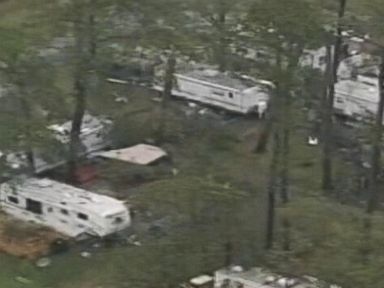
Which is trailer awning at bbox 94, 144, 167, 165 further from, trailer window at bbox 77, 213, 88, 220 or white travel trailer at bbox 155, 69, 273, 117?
trailer window at bbox 77, 213, 88, 220

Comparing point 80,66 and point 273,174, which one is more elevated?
point 80,66

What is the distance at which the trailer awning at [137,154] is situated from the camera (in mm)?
9219

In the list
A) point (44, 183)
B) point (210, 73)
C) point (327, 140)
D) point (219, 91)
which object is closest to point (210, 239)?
point (44, 183)

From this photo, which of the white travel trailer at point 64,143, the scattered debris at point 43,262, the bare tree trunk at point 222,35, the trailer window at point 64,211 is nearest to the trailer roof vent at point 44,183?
the white travel trailer at point 64,143

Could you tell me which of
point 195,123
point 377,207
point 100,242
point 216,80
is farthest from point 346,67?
point 100,242

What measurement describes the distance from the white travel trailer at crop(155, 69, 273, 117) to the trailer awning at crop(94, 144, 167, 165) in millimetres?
1026

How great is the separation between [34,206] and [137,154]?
1.28 metres

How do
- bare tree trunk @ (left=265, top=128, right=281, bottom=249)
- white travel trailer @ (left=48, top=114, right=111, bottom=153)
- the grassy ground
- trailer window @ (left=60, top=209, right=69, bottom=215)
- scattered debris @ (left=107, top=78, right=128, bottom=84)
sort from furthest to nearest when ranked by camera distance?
white travel trailer @ (left=48, top=114, right=111, bottom=153) < scattered debris @ (left=107, top=78, right=128, bottom=84) < trailer window @ (left=60, top=209, right=69, bottom=215) < bare tree trunk @ (left=265, top=128, right=281, bottom=249) < the grassy ground

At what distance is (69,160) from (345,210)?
9.56 ft

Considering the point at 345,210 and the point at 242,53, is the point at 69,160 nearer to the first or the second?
the point at 242,53

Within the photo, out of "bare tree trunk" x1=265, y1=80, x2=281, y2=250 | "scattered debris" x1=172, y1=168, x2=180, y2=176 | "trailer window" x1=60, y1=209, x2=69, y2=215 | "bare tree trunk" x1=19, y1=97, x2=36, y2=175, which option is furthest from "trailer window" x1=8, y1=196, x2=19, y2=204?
"bare tree trunk" x1=265, y1=80, x2=281, y2=250

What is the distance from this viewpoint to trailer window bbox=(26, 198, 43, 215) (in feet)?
Answer: 27.2

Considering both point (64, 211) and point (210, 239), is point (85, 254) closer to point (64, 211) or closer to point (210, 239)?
point (64, 211)

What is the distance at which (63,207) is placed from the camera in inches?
320
